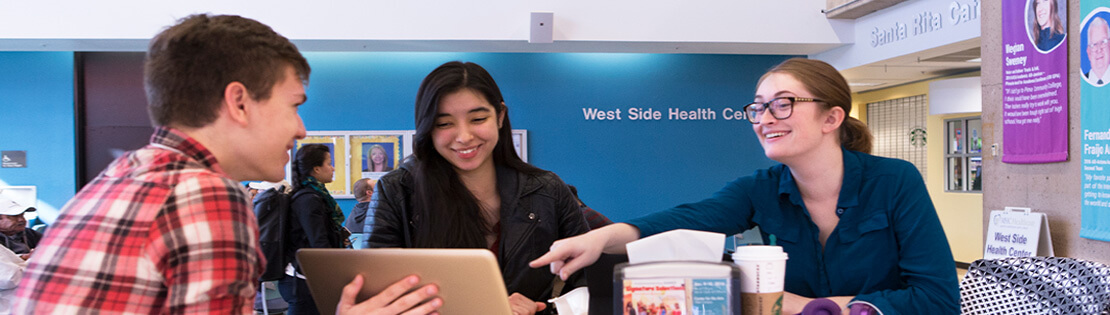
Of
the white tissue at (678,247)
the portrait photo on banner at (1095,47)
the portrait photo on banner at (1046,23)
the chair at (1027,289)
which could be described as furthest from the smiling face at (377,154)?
the white tissue at (678,247)

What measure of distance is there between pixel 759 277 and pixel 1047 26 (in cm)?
489

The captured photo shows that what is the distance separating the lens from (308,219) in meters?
4.27

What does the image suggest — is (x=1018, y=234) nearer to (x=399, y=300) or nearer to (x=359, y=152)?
(x=399, y=300)

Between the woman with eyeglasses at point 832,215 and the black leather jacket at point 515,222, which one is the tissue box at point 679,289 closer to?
the woman with eyeglasses at point 832,215

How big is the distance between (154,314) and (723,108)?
8829 mm

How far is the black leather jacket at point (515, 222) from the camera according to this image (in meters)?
2.13

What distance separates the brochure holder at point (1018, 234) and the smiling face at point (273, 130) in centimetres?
515

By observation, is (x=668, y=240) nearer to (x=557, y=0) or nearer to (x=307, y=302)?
(x=307, y=302)

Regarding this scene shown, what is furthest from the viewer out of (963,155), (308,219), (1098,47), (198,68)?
(963,155)

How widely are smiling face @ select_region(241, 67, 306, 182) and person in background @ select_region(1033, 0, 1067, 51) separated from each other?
518 cm

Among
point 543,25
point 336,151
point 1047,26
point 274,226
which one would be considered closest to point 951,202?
point 1047,26

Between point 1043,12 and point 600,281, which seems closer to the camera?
point 600,281

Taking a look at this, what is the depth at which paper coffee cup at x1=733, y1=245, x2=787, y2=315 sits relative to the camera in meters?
1.20

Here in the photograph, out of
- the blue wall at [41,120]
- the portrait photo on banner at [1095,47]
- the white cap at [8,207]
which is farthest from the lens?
the blue wall at [41,120]
